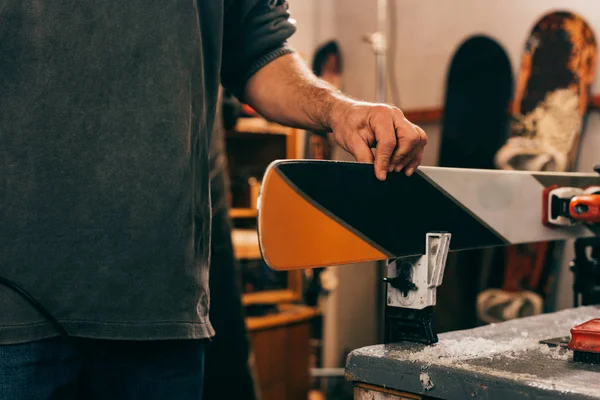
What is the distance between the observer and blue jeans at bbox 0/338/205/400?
88 cm

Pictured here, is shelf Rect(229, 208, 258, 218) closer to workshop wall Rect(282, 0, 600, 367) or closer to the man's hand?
workshop wall Rect(282, 0, 600, 367)

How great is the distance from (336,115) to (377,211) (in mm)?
181

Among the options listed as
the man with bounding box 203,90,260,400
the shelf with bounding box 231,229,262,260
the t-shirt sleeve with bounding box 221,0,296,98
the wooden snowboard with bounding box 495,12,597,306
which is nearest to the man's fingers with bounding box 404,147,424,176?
the t-shirt sleeve with bounding box 221,0,296,98

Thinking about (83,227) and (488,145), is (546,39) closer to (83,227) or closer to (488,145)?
(488,145)

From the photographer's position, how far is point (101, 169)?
3.04 feet

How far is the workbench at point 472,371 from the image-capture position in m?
0.74

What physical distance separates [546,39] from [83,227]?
258 cm

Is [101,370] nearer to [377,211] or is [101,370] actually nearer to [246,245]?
[377,211]

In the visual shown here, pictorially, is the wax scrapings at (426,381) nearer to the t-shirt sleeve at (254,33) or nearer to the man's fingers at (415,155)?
the man's fingers at (415,155)

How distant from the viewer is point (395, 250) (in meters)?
0.95

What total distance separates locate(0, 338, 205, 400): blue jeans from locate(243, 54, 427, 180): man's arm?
40 centimetres

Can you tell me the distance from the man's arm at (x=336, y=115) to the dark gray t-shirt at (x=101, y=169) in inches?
7.7

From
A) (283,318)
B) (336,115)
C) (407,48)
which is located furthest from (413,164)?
(407,48)

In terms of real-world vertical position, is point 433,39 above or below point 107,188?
above
